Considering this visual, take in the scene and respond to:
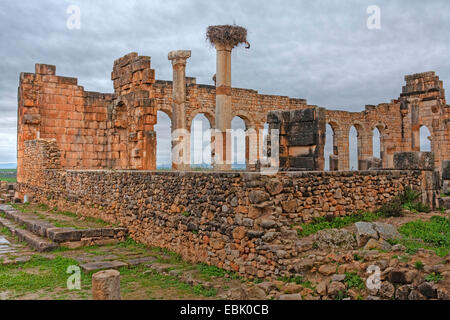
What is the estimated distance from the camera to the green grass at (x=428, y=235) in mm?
6582

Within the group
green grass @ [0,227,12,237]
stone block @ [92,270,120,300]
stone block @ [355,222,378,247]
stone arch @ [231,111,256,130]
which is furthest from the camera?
stone arch @ [231,111,256,130]

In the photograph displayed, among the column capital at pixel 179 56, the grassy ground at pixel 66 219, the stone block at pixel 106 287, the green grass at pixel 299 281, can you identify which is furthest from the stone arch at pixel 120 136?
the stone block at pixel 106 287

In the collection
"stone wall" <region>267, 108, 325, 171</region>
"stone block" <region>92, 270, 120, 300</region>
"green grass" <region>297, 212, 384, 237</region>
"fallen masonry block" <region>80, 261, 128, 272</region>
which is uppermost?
"stone wall" <region>267, 108, 325, 171</region>

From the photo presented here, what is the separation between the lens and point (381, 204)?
9516mm

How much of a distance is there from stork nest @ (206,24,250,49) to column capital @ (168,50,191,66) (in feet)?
9.24

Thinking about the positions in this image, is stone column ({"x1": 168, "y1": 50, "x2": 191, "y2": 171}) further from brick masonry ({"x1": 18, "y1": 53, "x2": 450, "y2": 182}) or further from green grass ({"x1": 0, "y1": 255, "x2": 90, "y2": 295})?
green grass ({"x1": 0, "y1": 255, "x2": 90, "y2": 295})

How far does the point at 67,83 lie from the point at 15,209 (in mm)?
6192

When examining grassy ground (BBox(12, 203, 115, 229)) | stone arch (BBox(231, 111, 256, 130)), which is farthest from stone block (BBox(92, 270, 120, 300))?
stone arch (BBox(231, 111, 256, 130))

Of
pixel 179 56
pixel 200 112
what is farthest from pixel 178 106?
pixel 200 112

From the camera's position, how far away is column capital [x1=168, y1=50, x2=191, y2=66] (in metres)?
19.0

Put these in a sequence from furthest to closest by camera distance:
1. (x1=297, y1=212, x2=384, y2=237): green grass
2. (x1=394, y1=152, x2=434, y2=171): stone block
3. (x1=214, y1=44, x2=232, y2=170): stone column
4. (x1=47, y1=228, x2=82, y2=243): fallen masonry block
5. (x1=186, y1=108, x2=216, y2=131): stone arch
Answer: (x1=186, y1=108, x2=216, y2=131): stone arch < (x1=214, y1=44, x2=232, y2=170): stone column < (x1=394, y1=152, x2=434, y2=171): stone block < (x1=47, y1=228, x2=82, y2=243): fallen masonry block < (x1=297, y1=212, x2=384, y2=237): green grass

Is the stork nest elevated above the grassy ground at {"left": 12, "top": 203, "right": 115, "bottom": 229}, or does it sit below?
above
